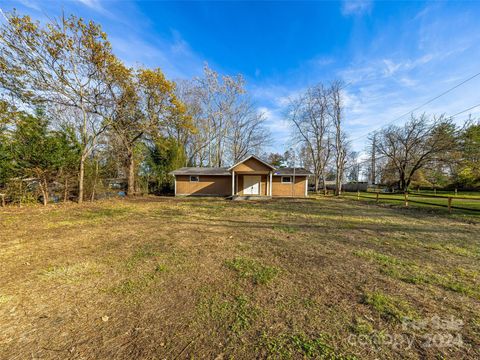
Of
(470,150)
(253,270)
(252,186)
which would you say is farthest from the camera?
(470,150)

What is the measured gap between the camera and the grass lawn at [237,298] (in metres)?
1.74

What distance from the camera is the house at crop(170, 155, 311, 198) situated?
59.4 ft

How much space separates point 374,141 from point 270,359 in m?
35.3

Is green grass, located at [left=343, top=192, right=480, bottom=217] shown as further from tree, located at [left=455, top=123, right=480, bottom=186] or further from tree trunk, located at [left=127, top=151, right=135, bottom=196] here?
tree trunk, located at [left=127, top=151, right=135, bottom=196]

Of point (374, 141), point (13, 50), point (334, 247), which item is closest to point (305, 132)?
point (374, 141)

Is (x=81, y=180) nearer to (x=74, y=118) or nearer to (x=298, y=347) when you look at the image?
(x=74, y=118)

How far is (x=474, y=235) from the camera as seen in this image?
18.3 feet

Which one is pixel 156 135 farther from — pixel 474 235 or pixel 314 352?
pixel 474 235

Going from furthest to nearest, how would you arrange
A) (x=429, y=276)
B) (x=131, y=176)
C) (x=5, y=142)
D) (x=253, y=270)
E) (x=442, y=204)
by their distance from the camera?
1. (x=131, y=176)
2. (x=442, y=204)
3. (x=5, y=142)
4. (x=253, y=270)
5. (x=429, y=276)

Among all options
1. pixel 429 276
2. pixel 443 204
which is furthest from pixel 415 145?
pixel 429 276

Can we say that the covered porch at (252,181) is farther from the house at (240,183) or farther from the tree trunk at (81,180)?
the tree trunk at (81,180)

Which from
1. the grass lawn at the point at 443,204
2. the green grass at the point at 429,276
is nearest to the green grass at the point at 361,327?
the green grass at the point at 429,276

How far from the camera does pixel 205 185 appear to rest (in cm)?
1864

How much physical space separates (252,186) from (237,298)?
51.6 ft
